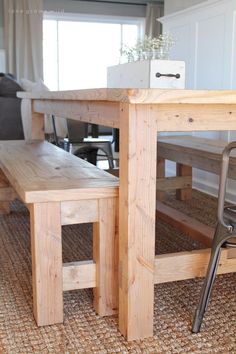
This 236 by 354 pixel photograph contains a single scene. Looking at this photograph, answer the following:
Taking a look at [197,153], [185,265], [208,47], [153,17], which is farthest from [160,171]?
[153,17]

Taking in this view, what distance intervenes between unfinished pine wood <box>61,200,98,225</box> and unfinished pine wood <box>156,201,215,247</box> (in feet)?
1.90

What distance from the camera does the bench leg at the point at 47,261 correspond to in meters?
1.38


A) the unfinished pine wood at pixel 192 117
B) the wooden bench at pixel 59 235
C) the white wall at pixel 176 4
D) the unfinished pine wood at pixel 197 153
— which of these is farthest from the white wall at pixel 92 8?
the unfinished pine wood at pixel 192 117

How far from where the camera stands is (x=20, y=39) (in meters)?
7.47

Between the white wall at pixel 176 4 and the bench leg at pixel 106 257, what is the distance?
255cm

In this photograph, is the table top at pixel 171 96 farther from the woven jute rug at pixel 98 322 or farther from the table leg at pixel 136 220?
the woven jute rug at pixel 98 322

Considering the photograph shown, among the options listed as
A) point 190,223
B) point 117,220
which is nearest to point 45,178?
point 117,220

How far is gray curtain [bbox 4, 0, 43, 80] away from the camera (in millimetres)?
7367

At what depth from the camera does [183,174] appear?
3107mm

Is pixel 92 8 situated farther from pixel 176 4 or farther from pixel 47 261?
pixel 47 261

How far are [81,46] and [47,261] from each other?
290 inches

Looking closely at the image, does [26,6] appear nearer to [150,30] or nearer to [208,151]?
[150,30]

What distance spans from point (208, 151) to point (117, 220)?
1.02 meters

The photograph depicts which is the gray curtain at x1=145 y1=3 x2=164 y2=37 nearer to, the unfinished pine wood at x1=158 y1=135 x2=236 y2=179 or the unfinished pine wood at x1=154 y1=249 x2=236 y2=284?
the unfinished pine wood at x1=158 y1=135 x2=236 y2=179
